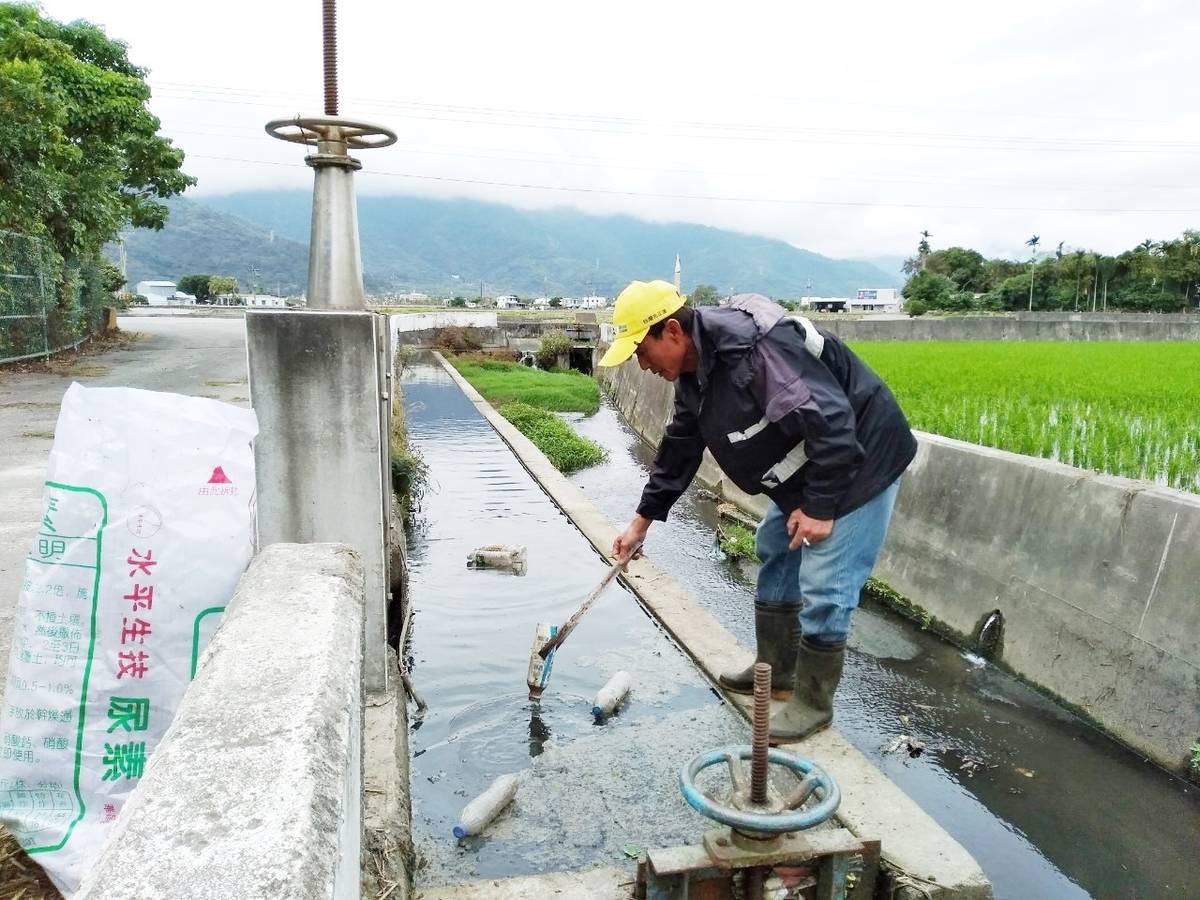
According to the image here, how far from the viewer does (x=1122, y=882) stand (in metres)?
3.15

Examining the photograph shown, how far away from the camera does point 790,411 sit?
274cm

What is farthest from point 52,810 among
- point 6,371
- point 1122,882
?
point 6,371

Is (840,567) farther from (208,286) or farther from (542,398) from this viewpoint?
(208,286)

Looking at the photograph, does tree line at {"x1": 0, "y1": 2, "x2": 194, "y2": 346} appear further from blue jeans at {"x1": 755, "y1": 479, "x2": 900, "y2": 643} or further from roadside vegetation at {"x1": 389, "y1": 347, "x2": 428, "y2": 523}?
blue jeans at {"x1": 755, "y1": 479, "x2": 900, "y2": 643}

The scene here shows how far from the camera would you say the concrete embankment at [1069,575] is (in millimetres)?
3818

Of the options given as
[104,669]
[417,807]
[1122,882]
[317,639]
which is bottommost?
[1122,882]

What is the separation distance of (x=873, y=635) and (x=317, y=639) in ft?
14.8

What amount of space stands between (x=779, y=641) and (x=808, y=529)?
792mm

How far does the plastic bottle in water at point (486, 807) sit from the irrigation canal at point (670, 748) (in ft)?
0.15

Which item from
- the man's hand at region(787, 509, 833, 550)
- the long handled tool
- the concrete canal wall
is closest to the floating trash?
the long handled tool

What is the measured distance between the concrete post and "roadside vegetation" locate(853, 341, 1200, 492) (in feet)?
14.1

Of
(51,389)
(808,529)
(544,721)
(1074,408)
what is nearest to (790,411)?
(808,529)

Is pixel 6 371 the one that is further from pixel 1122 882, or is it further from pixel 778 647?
pixel 1122 882

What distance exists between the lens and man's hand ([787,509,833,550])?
9.61ft
